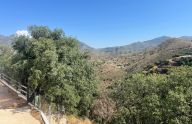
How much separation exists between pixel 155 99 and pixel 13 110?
10640 mm

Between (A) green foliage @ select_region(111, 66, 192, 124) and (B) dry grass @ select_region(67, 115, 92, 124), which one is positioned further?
(B) dry grass @ select_region(67, 115, 92, 124)

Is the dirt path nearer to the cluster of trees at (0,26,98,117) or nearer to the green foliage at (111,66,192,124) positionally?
the cluster of trees at (0,26,98,117)

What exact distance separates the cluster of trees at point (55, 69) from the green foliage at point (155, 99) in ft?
11.2

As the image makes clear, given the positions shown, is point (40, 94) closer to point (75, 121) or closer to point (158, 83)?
point (75, 121)

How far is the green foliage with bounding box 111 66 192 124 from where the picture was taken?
1941cm

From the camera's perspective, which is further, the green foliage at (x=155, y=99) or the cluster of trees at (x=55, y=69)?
the cluster of trees at (x=55, y=69)

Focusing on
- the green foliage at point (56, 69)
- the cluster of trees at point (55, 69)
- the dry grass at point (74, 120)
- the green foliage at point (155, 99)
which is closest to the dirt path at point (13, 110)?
the cluster of trees at point (55, 69)

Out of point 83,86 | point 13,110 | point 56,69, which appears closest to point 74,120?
point 83,86

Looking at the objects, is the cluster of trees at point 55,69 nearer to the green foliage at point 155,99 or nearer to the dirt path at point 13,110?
the dirt path at point 13,110

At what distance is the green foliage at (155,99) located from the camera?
63.7 ft

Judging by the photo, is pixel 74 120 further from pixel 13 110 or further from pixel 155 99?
pixel 155 99

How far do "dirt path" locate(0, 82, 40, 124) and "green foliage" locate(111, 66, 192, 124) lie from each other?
313 inches

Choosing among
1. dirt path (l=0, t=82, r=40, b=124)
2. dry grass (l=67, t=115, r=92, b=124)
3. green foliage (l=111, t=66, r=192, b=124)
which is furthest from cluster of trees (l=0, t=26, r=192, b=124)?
dirt path (l=0, t=82, r=40, b=124)

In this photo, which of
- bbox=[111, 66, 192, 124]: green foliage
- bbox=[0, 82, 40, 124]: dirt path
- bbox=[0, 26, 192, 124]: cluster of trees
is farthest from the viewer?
bbox=[0, 26, 192, 124]: cluster of trees
